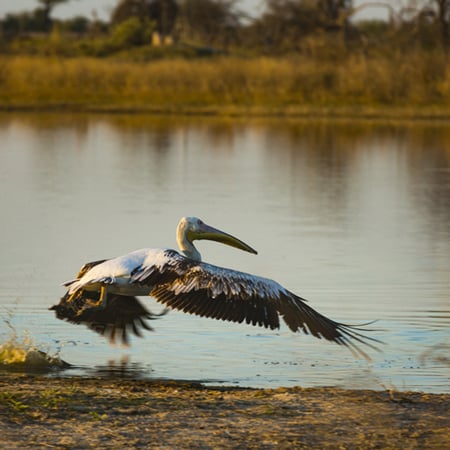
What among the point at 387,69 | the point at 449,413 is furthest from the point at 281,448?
the point at 387,69

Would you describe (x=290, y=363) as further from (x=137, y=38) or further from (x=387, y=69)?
(x=137, y=38)

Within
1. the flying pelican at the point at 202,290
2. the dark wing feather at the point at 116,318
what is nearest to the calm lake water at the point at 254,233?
A: the dark wing feather at the point at 116,318

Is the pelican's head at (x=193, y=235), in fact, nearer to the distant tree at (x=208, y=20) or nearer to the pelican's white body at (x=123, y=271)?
the pelican's white body at (x=123, y=271)

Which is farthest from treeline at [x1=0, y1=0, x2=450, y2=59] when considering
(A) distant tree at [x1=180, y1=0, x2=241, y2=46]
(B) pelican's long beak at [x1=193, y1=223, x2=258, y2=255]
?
(B) pelican's long beak at [x1=193, y1=223, x2=258, y2=255]

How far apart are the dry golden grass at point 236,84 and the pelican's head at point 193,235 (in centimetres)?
2451

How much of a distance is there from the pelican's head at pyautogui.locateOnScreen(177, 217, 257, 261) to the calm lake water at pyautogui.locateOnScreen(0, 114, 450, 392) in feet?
1.84

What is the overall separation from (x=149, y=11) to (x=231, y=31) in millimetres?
5900

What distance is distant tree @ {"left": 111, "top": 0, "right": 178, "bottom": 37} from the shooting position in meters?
64.1

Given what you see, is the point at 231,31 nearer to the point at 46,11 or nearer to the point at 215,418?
the point at 46,11

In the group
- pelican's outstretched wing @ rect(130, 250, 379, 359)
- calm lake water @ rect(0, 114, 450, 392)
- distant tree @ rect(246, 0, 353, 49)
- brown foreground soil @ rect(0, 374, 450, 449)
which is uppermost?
distant tree @ rect(246, 0, 353, 49)

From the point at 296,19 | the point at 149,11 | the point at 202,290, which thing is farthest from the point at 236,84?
the point at 149,11

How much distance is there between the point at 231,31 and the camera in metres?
62.5

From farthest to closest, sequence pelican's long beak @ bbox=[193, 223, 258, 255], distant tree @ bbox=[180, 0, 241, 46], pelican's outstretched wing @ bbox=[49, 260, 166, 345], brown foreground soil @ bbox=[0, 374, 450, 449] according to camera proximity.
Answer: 1. distant tree @ bbox=[180, 0, 241, 46]
2. pelican's long beak @ bbox=[193, 223, 258, 255]
3. pelican's outstretched wing @ bbox=[49, 260, 166, 345]
4. brown foreground soil @ bbox=[0, 374, 450, 449]

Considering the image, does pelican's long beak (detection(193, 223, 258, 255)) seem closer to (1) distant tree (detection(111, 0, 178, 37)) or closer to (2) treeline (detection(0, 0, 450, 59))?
(2) treeline (detection(0, 0, 450, 59))
